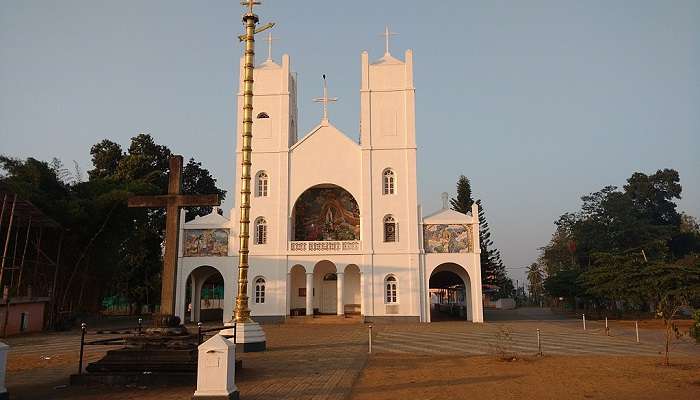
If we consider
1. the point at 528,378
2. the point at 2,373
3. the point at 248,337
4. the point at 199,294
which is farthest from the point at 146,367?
the point at 199,294

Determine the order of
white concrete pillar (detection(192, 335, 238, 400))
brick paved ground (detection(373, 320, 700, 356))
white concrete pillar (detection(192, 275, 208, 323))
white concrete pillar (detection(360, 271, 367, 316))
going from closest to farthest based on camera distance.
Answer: white concrete pillar (detection(192, 335, 238, 400)), brick paved ground (detection(373, 320, 700, 356)), white concrete pillar (detection(360, 271, 367, 316)), white concrete pillar (detection(192, 275, 208, 323))

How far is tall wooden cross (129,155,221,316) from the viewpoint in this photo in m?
11.3

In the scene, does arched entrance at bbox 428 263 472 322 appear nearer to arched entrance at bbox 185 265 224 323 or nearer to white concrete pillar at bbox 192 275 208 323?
arched entrance at bbox 185 265 224 323

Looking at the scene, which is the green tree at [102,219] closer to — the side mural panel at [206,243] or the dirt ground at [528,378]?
the side mural panel at [206,243]

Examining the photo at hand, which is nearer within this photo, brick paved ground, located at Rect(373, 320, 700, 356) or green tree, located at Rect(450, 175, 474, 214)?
brick paved ground, located at Rect(373, 320, 700, 356)

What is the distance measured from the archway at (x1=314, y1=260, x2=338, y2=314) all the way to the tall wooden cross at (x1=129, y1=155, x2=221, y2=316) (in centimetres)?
1844

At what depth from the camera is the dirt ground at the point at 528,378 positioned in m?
8.70

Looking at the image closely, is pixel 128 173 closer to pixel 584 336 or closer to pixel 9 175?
pixel 9 175

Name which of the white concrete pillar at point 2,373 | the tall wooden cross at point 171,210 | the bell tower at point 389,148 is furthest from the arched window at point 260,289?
the white concrete pillar at point 2,373

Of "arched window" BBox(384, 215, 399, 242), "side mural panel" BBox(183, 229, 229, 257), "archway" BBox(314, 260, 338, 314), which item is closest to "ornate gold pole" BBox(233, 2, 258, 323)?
"side mural panel" BBox(183, 229, 229, 257)

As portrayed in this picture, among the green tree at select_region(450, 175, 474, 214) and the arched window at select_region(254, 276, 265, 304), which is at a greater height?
the green tree at select_region(450, 175, 474, 214)

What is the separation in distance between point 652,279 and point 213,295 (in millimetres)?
36300

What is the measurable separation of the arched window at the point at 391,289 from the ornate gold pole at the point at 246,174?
1428 cm

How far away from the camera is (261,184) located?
29.9 m
